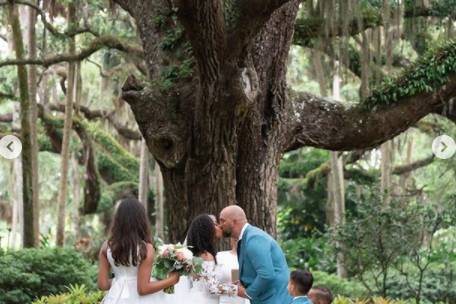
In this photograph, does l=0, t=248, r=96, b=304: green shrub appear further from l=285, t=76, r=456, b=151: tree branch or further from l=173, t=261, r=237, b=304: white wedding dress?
l=173, t=261, r=237, b=304: white wedding dress

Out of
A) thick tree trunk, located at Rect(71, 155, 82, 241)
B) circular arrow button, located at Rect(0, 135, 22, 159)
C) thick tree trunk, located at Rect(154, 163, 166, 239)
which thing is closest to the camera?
circular arrow button, located at Rect(0, 135, 22, 159)

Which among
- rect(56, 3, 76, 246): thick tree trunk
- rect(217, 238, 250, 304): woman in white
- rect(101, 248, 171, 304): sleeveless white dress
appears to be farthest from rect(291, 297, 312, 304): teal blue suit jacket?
rect(56, 3, 76, 246): thick tree trunk

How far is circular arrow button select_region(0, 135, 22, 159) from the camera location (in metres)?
14.2

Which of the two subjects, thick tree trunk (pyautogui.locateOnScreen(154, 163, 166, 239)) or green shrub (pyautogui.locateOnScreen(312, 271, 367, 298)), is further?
thick tree trunk (pyautogui.locateOnScreen(154, 163, 166, 239))

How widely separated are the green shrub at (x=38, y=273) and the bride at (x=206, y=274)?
661 centimetres

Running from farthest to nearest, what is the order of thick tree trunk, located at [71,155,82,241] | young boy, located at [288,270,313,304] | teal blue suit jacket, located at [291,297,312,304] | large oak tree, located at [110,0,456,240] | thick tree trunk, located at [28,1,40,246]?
thick tree trunk, located at [71,155,82,241] < thick tree trunk, located at [28,1,40,246] < large oak tree, located at [110,0,456,240] < young boy, located at [288,270,313,304] < teal blue suit jacket, located at [291,297,312,304]

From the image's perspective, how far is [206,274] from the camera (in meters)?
6.19

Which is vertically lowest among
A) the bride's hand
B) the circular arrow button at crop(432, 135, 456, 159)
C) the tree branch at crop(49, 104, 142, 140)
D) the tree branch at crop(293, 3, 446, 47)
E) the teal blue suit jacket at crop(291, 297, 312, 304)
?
the teal blue suit jacket at crop(291, 297, 312, 304)

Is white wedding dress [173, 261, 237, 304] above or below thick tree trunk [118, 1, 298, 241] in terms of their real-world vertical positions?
below

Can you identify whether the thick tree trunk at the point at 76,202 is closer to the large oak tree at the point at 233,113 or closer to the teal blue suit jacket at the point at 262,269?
the large oak tree at the point at 233,113

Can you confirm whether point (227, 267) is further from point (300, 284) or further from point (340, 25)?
point (340, 25)

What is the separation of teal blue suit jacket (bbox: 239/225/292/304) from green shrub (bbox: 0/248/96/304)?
713 centimetres

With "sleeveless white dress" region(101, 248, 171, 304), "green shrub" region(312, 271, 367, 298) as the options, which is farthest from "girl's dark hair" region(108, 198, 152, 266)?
"green shrub" region(312, 271, 367, 298)

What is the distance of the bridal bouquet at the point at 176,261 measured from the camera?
19.1 feet
